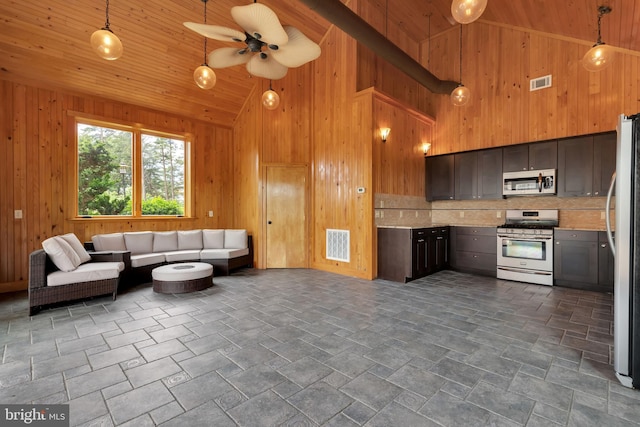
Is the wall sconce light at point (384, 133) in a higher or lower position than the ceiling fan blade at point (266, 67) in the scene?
lower

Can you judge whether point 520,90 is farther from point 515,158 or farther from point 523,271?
point 523,271

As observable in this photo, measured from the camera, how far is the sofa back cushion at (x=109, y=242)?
486 centimetres

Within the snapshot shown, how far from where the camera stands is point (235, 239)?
6227 mm

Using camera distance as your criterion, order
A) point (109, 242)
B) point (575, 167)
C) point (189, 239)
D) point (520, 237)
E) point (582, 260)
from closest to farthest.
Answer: point (582, 260) → point (575, 167) → point (109, 242) → point (520, 237) → point (189, 239)

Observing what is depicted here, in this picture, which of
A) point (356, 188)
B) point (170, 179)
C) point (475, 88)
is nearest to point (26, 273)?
point (170, 179)

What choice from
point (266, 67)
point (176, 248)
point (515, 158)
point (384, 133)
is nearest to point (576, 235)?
point (515, 158)

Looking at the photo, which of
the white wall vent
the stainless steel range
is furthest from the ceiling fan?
the stainless steel range

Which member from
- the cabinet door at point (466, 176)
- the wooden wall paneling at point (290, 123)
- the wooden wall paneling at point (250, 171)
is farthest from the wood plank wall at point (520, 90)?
the wooden wall paneling at point (250, 171)

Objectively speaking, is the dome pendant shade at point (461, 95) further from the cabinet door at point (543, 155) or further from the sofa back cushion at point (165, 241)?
the sofa back cushion at point (165, 241)

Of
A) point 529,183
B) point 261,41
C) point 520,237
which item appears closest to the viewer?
point 261,41

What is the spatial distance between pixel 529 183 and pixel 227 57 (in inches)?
218

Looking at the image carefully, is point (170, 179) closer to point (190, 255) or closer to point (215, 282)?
point (190, 255)

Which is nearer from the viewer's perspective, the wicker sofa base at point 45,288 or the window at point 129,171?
the wicker sofa base at point 45,288

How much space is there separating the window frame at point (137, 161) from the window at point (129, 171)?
0.05 feet
